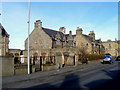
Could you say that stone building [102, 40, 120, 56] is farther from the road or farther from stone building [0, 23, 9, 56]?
the road

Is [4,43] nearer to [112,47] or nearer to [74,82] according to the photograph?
[74,82]

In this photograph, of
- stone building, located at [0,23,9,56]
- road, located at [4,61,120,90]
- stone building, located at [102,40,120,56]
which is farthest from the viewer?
stone building, located at [102,40,120,56]

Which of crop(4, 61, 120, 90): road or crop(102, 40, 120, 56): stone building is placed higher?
crop(102, 40, 120, 56): stone building

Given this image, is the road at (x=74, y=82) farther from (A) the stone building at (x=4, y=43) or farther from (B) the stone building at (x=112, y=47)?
(B) the stone building at (x=112, y=47)

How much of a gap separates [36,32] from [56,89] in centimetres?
3750

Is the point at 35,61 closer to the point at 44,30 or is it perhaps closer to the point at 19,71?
the point at 19,71

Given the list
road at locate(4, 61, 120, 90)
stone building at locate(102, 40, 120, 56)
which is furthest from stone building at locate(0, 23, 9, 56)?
stone building at locate(102, 40, 120, 56)

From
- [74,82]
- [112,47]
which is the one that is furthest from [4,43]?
[112,47]

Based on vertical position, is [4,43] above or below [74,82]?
above

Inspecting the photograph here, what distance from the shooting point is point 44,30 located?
43.9 metres

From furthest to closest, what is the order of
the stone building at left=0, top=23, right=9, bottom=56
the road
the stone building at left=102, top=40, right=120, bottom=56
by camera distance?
the stone building at left=102, top=40, right=120, bottom=56 → the stone building at left=0, top=23, right=9, bottom=56 → the road

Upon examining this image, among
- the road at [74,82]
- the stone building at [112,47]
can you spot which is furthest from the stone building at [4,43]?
the stone building at [112,47]

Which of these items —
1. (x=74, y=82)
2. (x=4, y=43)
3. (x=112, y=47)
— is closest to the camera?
(x=74, y=82)

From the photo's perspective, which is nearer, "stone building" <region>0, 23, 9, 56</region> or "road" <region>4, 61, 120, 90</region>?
"road" <region>4, 61, 120, 90</region>
